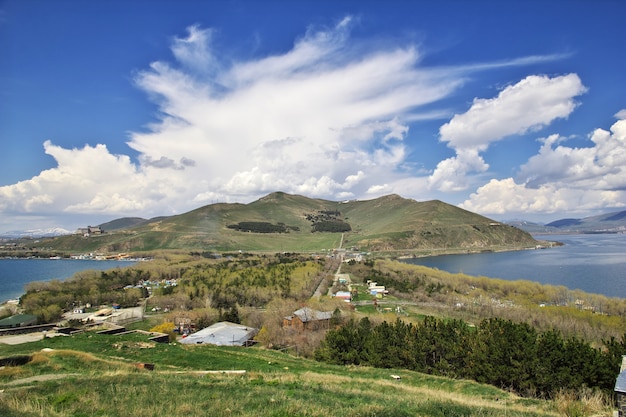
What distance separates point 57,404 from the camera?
10.7 m

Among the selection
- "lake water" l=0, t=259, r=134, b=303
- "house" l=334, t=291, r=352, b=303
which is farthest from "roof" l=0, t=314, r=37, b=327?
"house" l=334, t=291, r=352, b=303

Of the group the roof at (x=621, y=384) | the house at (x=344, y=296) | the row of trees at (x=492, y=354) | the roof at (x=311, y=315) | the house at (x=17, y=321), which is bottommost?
the house at (x=344, y=296)

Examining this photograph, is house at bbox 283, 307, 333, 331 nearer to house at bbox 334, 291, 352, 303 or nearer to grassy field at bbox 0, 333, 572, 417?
house at bbox 334, 291, 352, 303

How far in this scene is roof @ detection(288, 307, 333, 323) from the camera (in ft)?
168

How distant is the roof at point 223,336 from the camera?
42062 mm

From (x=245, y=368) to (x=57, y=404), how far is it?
13581mm

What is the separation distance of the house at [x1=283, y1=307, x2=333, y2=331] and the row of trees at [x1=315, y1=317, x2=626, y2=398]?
16.0 meters

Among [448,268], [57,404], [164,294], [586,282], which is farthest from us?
[448,268]

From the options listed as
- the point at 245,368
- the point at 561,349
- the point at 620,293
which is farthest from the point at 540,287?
the point at 245,368

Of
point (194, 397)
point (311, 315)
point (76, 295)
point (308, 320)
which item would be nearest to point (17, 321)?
point (76, 295)

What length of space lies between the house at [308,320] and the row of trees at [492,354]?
52.6ft

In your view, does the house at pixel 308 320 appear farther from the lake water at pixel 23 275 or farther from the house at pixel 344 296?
the lake water at pixel 23 275

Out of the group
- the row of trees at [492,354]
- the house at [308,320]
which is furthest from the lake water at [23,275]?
the row of trees at [492,354]

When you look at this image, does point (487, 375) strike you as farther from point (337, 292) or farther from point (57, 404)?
point (337, 292)
